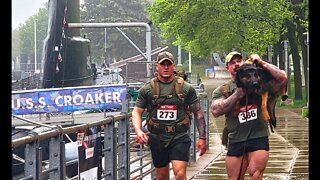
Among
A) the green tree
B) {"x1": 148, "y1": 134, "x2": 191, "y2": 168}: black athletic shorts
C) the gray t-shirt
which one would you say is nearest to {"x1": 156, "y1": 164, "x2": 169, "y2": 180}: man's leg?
{"x1": 148, "y1": 134, "x2": 191, "y2": 168}: black athletic shorts

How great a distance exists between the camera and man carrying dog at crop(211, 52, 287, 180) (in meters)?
7.86

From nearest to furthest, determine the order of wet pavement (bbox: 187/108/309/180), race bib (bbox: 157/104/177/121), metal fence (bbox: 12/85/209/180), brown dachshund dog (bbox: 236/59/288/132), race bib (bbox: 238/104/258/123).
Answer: metal fence (bbox: 12/85/209/180)
brown dachshund dog (bbox: 236/59/288/132)
race bib (bbox: 238/104/258/123)
race bib (bbox: 157/104/177/121)
wet pavement (bbox: 187/108/309/180)

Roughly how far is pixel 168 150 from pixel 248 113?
100 cm

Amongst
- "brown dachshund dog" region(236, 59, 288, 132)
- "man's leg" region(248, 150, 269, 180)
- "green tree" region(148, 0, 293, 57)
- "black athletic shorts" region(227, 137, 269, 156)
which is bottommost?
"man's leg" region(248, 150, 269, 180)

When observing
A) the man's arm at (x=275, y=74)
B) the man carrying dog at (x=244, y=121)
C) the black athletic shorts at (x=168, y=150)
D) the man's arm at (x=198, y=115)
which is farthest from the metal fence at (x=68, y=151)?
the man's arm at (x=275, y=74)

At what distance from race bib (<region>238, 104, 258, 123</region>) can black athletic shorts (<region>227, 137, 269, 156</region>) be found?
0.79 ft

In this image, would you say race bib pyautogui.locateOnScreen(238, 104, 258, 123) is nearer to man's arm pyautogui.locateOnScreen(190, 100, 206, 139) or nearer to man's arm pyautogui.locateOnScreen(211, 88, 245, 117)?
man's arm pyautogui.locateOnScreen(211, 88, 245, 117)

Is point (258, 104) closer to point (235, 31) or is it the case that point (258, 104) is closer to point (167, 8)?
point (235, 31)

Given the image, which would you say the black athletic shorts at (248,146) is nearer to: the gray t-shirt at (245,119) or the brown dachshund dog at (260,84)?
the gray t-shirt at (245,119)

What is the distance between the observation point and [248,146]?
26.2 feet

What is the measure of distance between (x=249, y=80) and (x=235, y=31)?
2700cm

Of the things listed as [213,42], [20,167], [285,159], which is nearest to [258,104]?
[20,167]

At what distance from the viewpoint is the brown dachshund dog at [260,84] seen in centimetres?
770

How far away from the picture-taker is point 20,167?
33.8 feet
